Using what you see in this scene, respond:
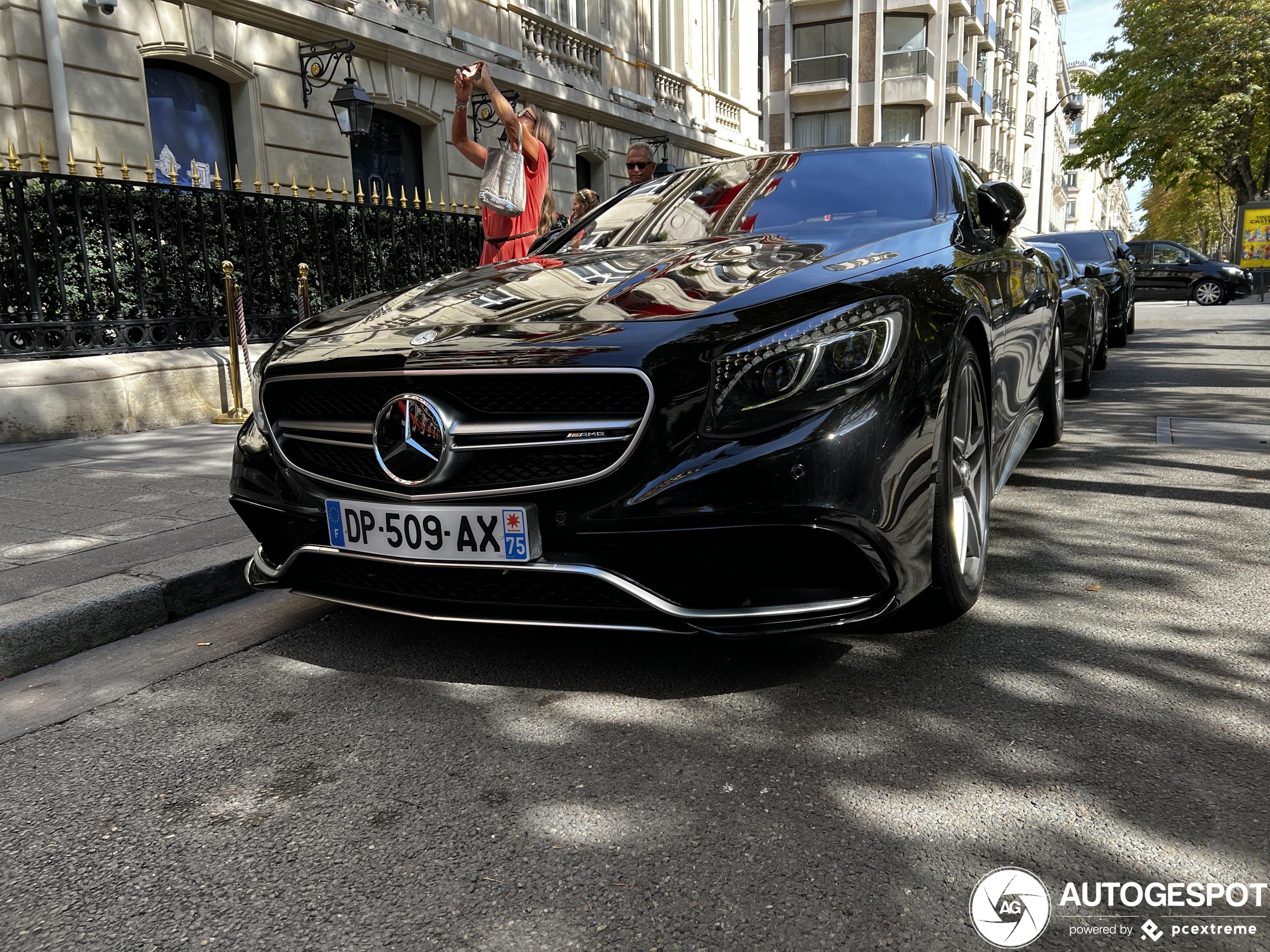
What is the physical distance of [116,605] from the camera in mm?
3420

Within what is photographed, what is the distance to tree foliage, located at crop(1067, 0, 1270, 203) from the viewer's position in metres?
30.2

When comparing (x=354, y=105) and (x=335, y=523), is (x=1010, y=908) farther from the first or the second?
(x=354, y=105)

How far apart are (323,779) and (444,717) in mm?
375

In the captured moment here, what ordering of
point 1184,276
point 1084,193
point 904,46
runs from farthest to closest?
point 1084,193
point 904,46
point 1184,276

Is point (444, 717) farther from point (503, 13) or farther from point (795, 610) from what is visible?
point (503, 13)

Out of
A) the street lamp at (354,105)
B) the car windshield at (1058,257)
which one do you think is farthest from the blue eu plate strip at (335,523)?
the street lamp at (354,105)

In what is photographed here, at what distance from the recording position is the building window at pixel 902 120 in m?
40.9

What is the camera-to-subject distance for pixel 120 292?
7434 millimetres

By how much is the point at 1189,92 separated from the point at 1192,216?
1538 inches

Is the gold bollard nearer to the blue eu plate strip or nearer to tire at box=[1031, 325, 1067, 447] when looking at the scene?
the blue eu plate strip

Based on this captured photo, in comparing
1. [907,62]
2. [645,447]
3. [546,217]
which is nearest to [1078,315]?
[546,217]

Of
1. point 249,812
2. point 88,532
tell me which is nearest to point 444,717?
point 249,812

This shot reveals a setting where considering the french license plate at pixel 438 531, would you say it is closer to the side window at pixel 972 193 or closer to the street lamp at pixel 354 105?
the side window at pixel 972 193

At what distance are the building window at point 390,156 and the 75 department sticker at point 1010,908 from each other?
12.9 meters
